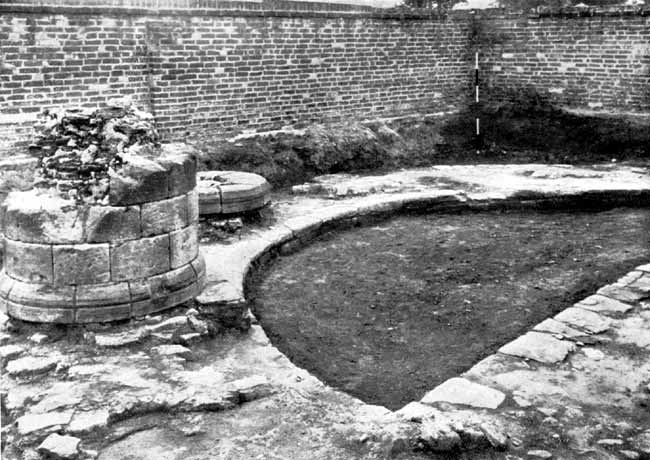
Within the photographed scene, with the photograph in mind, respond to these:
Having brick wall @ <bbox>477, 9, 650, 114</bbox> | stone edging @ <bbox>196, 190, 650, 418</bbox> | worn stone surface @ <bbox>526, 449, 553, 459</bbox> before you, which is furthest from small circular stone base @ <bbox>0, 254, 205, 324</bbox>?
brick wall @ <bbox>477, 9, 650, 114</bbox>

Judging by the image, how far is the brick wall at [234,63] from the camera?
29.5ft

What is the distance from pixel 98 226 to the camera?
18.0ft

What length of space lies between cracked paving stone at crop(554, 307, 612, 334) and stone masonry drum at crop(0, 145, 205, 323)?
321 cm

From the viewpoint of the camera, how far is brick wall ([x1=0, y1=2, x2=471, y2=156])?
9.00 m

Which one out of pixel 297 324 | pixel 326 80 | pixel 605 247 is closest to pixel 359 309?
pixel 297 324

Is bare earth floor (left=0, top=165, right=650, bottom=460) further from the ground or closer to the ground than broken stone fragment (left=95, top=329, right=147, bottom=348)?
closer to the ground

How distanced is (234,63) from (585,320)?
7158 mm

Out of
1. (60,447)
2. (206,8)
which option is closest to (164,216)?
(60,447)

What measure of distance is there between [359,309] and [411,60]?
8.15 metres

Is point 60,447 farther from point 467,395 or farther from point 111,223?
point 467,395

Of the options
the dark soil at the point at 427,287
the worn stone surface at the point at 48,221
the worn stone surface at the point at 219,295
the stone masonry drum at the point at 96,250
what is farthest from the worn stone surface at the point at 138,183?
the dark soil at the point at 427,287

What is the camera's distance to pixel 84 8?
30.2 ft

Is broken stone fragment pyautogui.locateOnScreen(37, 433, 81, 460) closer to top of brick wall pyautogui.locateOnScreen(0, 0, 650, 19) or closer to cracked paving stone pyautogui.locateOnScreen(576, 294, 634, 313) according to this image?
cracked paving stone pyautogui.locateOnScreen(576, 294, 634, 313)

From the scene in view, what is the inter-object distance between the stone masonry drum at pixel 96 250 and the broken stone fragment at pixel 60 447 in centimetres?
158
